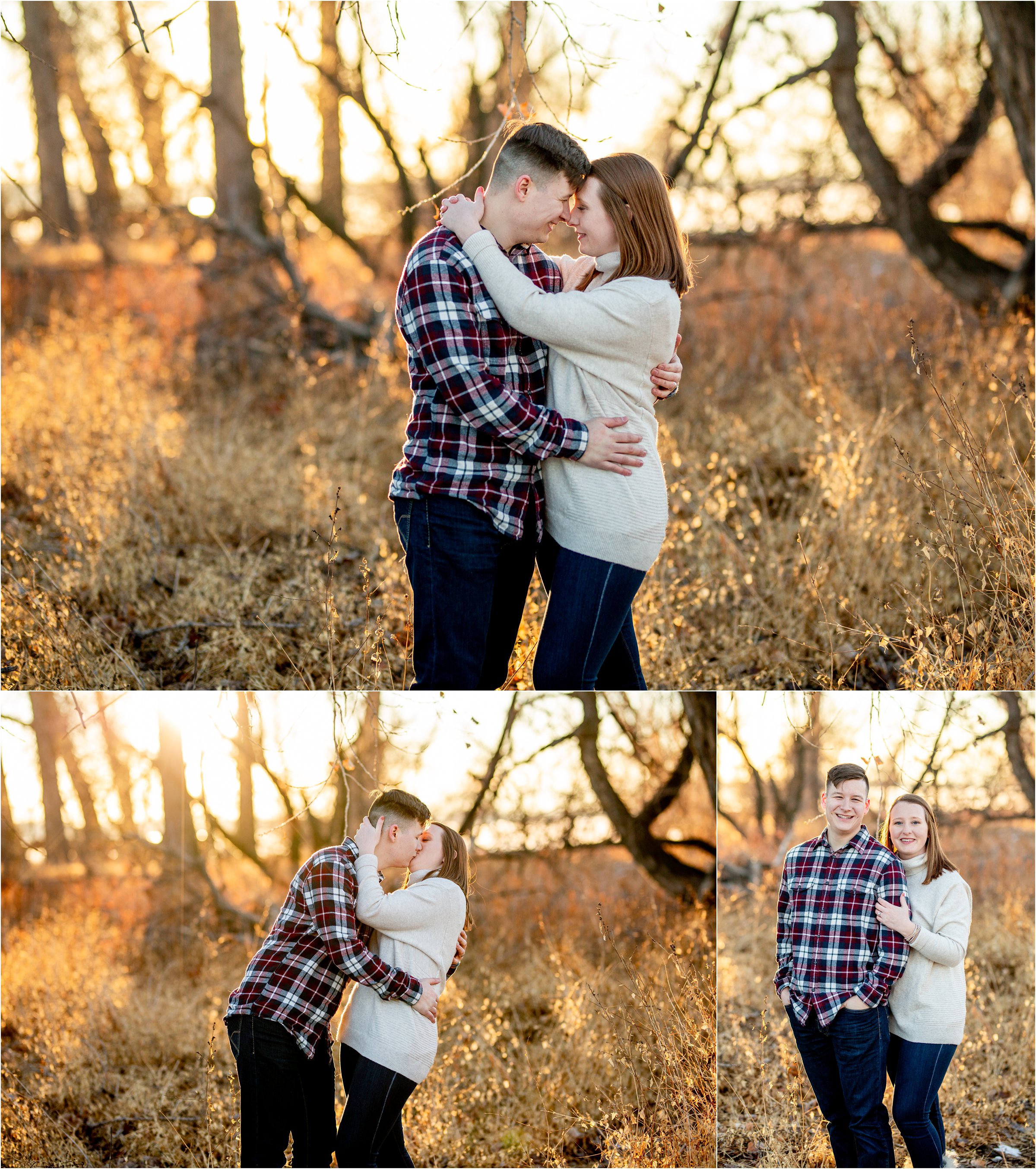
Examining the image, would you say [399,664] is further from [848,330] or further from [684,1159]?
[848,330]

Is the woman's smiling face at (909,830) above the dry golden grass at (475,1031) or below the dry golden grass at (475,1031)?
above

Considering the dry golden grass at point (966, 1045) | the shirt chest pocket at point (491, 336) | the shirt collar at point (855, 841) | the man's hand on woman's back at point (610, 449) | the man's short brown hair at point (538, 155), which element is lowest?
the dry golden grass at point (966, 1045)

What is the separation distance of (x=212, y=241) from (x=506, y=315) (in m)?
7.80

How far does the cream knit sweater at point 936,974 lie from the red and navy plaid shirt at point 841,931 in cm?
5

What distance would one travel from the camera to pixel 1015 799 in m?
3.44

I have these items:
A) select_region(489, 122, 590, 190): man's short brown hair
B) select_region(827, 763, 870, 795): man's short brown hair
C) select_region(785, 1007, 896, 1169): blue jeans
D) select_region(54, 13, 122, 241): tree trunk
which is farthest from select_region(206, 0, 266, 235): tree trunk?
select_region(785, 1007, 896, 1169): blue jeans

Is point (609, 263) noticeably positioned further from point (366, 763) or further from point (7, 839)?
point (7, 839)

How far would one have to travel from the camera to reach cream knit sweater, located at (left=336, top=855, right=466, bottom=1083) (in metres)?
2.97

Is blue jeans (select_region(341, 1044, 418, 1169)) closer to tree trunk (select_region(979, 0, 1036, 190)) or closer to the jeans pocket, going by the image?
the jeans pocket

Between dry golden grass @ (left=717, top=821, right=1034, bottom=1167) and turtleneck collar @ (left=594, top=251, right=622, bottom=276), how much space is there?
202 cm

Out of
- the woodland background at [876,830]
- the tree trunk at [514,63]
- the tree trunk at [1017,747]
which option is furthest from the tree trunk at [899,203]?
the woodland background at [876,830]

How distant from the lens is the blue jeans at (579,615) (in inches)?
109

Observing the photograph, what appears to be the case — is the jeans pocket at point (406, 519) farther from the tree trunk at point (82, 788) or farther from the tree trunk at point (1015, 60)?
the tree trunk at point (1015, 60)

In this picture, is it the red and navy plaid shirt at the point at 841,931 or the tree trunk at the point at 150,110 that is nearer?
the red and navy plaid shirt at the point at 841,931
